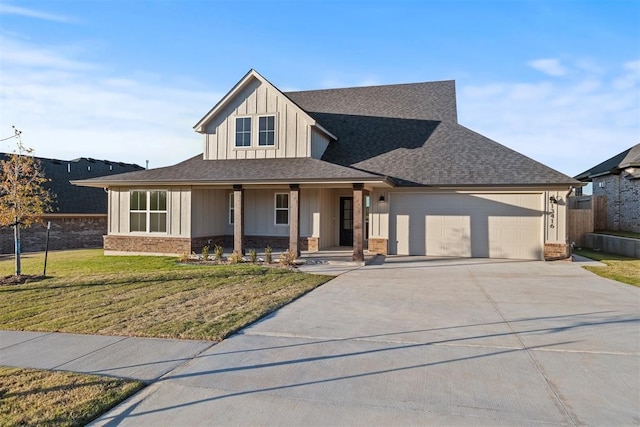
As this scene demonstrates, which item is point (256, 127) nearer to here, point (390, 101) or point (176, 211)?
point (176, 211)

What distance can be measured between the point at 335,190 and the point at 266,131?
13.0ft

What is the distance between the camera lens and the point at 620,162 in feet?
75.3

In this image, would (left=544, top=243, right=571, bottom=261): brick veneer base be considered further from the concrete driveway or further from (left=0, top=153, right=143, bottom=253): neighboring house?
(left=0, top=153, right=143, bottom=253): neighboring house

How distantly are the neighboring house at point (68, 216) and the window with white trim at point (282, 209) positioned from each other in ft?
42.3

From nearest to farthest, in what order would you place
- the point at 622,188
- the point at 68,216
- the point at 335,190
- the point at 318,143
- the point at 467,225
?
the point at 467,225 < the point at 318,143 < the point at 335,190 < the point at 622,188 < the point at 68,216

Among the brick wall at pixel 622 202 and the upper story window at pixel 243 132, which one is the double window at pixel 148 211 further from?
the brick wall at pixel 622 202

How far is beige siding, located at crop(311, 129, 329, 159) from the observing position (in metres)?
16.9

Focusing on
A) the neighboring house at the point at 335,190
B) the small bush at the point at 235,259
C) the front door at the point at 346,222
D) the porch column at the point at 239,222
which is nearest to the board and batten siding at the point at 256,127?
the neighboring house at the point at 335,190

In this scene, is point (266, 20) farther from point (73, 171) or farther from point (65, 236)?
point (73, 171)

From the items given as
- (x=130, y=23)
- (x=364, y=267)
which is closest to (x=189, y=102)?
(x=130, y=23)

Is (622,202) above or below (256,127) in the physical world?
below

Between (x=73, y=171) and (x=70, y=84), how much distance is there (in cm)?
1725

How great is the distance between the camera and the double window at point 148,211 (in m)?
17.1

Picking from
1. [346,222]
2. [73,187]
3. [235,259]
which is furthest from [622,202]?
[73,187]
